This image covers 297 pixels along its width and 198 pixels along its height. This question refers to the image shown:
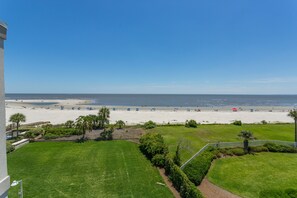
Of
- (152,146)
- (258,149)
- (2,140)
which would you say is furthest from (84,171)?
(258,149)

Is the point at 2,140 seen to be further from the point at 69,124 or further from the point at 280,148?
the point at 69,124

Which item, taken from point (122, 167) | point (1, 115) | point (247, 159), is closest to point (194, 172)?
point (122, 167)

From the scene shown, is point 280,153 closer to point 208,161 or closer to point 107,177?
point 208,161

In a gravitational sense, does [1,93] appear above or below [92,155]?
above

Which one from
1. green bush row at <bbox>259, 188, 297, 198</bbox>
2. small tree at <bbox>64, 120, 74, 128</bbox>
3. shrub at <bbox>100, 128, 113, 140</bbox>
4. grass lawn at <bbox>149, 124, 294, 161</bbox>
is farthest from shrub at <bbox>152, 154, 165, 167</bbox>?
small tree at <bbox>64, 120, 74, 128</bbox>

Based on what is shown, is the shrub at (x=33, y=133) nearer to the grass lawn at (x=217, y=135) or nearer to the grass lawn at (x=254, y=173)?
the grass lawn at (x=217, y=135)
